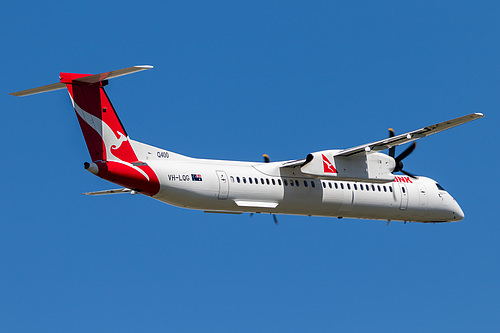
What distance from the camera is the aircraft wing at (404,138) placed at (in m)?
33.5

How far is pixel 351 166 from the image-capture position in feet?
115

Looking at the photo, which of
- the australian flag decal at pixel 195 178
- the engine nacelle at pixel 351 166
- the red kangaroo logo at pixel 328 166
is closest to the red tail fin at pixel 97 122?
the australian flag decal at pixel 195 178

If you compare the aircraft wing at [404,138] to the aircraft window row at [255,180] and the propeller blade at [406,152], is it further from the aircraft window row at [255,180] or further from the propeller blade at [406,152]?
the aircraft window row at [255,180]

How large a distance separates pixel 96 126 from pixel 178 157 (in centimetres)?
355

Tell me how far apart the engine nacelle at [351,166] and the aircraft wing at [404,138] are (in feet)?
1.39

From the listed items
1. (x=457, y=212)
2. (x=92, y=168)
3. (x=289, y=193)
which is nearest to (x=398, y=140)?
(x=289, y=193)

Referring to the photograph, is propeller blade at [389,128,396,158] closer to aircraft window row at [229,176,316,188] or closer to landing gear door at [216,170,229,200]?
aircraft window row at [229,176,316,188]

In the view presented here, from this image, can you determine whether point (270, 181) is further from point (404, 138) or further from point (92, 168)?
point (92, 168)

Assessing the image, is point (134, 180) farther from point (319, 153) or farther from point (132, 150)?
point (319, 153)

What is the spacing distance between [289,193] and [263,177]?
1.32 meters

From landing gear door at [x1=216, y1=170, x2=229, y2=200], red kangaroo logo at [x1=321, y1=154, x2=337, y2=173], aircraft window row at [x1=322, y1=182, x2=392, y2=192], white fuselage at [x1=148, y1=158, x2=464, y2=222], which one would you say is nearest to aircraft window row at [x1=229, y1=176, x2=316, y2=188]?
white fuselage at [x1=148, y1=158, x2=464, y2=222]

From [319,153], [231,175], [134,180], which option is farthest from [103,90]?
[319,153]

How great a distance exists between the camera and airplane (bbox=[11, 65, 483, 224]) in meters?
31.1

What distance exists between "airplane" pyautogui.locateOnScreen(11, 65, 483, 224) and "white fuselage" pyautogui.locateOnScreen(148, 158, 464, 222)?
4 centimetres
